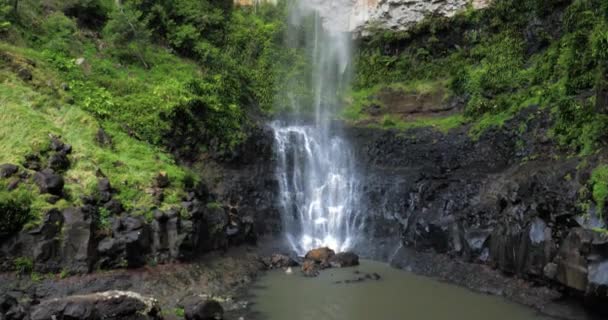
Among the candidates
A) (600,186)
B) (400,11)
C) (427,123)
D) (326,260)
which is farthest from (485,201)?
(400,11)

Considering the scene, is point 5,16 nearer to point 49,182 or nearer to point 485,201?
point 49,182

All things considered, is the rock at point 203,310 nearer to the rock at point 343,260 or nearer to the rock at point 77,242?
the rock at point 77,242

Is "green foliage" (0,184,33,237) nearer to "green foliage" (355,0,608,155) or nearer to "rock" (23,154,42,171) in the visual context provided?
"rock" (23,154,42,171)

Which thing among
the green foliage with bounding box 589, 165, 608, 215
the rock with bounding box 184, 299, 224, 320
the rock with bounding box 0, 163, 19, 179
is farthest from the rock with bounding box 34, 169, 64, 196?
the green foliage with bounding box 589, 165, 608, 215

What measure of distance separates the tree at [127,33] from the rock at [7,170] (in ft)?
44.4

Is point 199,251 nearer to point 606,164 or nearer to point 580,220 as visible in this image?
point 580,220

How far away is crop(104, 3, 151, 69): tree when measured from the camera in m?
25.3

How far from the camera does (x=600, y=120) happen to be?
14.2m

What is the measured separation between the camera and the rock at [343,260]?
18.0 metres

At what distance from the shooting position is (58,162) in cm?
1439

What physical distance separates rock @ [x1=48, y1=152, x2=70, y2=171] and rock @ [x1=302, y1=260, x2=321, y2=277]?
30.1 feet

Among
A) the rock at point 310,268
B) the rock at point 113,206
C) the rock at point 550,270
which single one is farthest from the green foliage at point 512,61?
the rock at point 113,206

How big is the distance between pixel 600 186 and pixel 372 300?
23.8 feet

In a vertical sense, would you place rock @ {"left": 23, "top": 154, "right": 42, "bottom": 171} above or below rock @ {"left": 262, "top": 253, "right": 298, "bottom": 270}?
above
